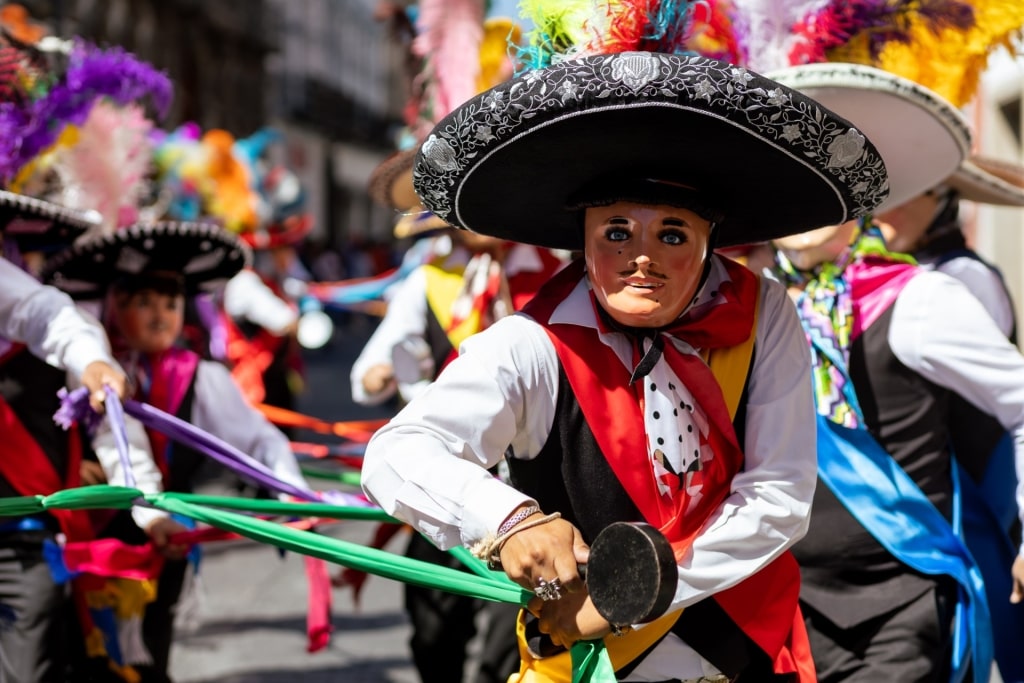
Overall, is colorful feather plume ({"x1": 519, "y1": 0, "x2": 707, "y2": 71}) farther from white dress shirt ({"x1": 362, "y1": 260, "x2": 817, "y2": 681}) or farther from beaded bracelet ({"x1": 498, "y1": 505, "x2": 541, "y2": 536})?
beaded bracelet ({"x1": 498, "y1": 505, "x2": 541, "y2": 536})

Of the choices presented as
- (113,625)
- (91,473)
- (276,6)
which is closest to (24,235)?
(91,473)

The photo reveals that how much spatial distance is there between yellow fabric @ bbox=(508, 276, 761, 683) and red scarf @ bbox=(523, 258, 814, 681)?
2 centimetres

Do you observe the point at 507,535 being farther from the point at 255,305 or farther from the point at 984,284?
the point at 255,305

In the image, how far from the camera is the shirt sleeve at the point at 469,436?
2.09 meters

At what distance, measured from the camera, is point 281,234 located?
416 inches

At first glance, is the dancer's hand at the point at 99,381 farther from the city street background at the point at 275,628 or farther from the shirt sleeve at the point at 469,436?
the shirt sleeve at the point at 469,436

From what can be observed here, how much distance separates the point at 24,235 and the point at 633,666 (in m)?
2.64

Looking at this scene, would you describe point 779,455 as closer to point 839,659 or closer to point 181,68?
point 839,659

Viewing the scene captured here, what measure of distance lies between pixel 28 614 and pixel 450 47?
2794 millimetres

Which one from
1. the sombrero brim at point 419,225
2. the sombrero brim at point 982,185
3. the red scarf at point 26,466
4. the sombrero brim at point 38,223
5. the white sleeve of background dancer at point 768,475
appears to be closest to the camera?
the white sleeve of background dancer at point 768,475

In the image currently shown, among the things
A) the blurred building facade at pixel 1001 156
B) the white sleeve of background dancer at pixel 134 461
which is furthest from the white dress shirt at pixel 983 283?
the blurred building facade at pixel 1001 156

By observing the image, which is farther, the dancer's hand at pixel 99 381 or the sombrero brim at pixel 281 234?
the sombrero brim at pixel 281 234

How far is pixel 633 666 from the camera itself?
2.40m

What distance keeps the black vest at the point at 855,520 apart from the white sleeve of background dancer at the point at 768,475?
0.80 metres
